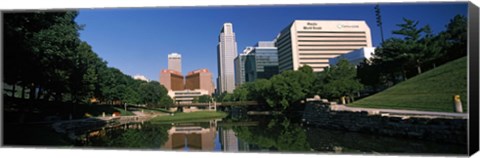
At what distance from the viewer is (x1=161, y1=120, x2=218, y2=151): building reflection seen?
8.79 meters

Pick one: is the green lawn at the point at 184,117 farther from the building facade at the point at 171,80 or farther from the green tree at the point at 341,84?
the green tree at the point at 341,84

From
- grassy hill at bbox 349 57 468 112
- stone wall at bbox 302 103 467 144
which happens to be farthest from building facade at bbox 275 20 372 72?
stone wall at bbox 302 103 467 144

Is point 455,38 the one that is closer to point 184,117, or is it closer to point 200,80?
point 200,80

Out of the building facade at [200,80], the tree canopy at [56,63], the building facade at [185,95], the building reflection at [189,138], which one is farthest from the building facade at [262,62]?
the tree canopy at [56,63]

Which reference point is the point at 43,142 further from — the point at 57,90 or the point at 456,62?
the point at 456,62

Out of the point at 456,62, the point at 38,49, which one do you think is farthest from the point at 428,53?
the point at 38,49

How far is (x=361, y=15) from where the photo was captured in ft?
27.5

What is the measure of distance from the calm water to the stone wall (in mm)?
198

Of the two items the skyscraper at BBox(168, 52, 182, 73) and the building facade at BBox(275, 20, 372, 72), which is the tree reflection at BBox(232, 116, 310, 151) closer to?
the building facade at BBox(275, 20, 372, 72)

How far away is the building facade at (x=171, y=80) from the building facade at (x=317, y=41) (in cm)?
293

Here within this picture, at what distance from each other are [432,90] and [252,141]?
4.58 metres

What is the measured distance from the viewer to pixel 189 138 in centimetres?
1017

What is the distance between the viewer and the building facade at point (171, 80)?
10.3 meters

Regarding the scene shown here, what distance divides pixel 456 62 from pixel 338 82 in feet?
27.2
